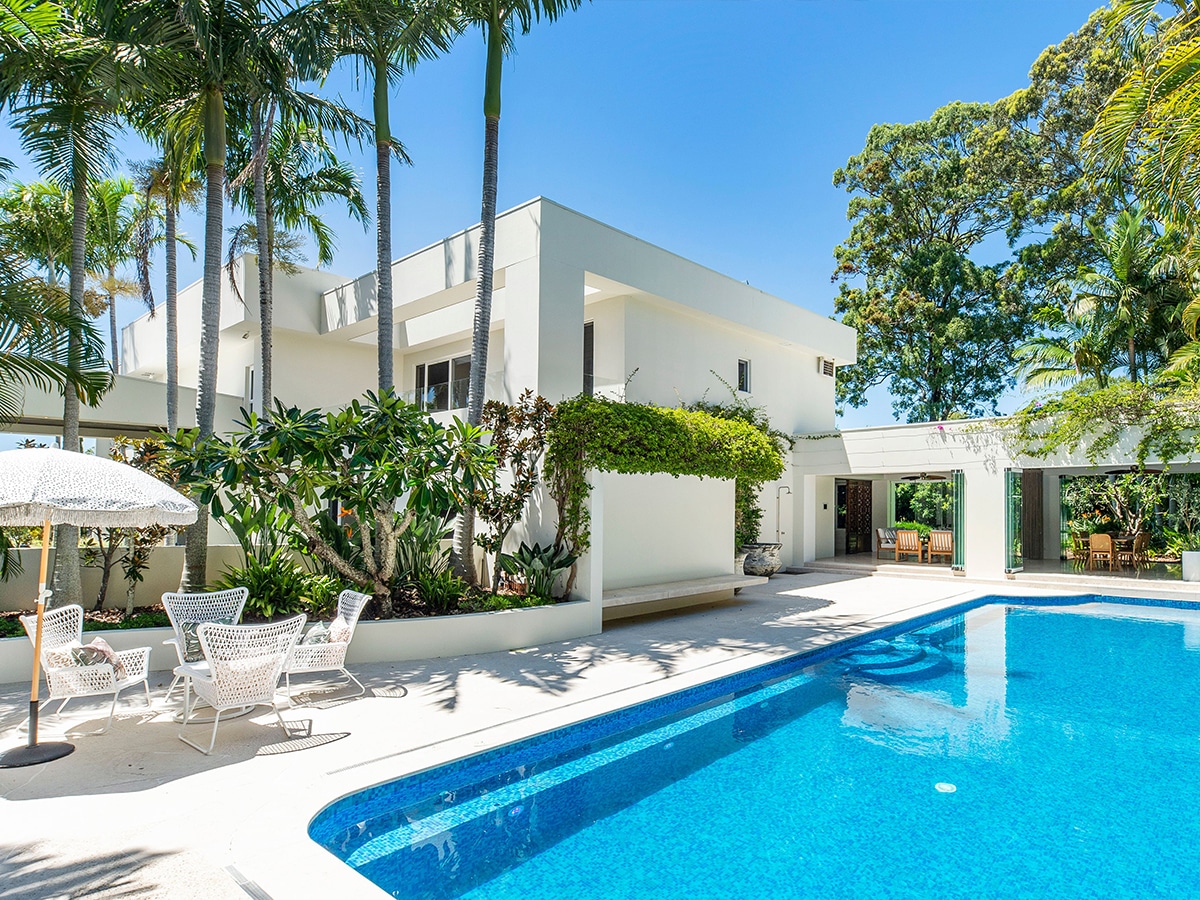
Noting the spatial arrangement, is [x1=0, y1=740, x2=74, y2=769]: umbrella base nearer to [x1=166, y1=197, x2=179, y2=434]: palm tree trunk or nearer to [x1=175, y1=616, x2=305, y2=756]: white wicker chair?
[x1=175, y1=616, x2=305, y2=756]: white wicker chair

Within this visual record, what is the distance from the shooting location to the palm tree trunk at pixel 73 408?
838 centimetres

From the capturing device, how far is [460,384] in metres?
15.5

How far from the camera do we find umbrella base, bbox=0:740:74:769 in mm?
5012

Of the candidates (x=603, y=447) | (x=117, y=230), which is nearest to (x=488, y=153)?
(x=603, y=447)

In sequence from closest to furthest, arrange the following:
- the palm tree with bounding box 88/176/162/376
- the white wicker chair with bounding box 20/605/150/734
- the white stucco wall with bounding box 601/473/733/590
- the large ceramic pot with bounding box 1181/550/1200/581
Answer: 1. the white wicker chair with bounding box 20/605/150/734
2. the white stucco wall with bounding box 601/473/733/590
3. the palm tree with bounding box 88/176/162/376
4. the large ceramic pot with bounding box 1181/550/1200/581

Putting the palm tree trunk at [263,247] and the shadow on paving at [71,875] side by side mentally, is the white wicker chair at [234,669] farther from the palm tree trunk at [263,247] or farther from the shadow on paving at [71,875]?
the palm tree trunk at [263,247]

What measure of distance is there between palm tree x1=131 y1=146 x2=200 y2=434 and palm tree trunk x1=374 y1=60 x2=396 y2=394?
2.87m

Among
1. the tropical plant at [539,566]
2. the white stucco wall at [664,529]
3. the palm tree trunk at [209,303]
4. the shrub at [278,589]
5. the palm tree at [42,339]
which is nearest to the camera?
the palm tree at [42,339]

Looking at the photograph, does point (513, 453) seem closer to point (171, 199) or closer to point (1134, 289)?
point (171, 199)

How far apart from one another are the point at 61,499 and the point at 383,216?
7.12 metres

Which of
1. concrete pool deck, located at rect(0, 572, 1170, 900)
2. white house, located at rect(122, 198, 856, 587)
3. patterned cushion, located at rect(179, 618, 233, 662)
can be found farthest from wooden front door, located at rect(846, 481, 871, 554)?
patterned cushion, located at rect(179, 618, 233, 662)

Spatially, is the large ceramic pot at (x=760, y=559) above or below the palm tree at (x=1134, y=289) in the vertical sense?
below

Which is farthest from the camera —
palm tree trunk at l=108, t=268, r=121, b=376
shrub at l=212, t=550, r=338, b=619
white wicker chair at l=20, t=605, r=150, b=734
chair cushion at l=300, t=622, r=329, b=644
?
palm tree trunk at l=108, t=268, r=121, b=376

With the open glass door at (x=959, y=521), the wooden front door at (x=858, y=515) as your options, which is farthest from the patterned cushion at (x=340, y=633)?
the wooden front door at (x=858, y=515)
